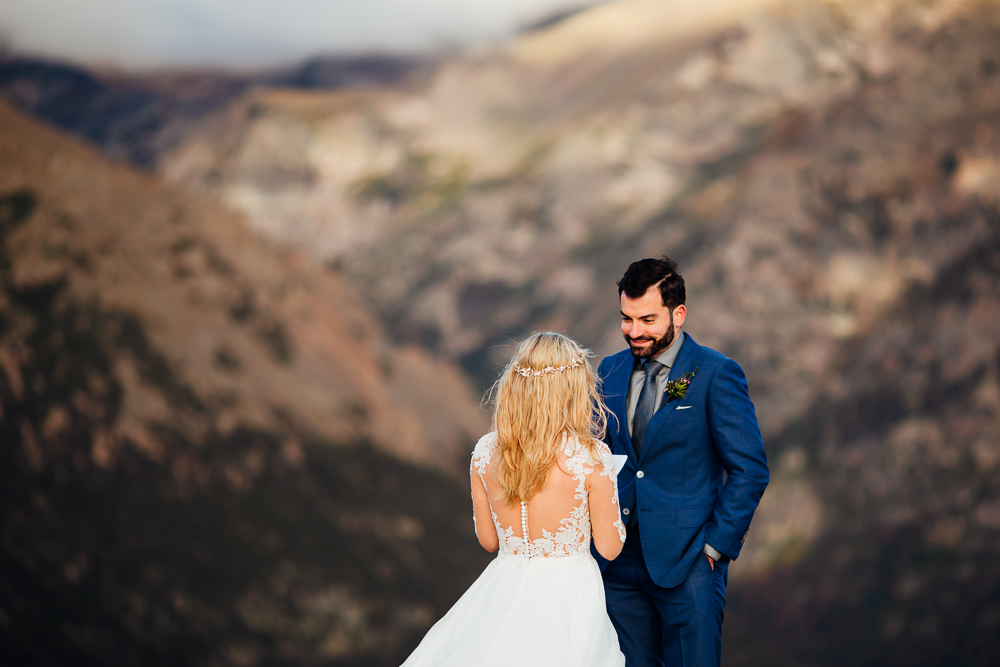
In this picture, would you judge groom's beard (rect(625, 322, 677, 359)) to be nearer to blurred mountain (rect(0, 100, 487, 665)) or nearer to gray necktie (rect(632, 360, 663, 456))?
gray necktie (rect(632, 360, 663, 456))

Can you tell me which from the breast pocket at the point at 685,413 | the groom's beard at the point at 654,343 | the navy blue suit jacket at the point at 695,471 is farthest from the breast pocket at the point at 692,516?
the groom's beard at the point at 654,343

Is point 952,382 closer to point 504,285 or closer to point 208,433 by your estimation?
point 208,433

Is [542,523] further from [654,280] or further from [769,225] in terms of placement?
[769,225]

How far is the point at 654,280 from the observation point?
366cm

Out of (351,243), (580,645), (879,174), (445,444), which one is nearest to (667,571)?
(580,645)

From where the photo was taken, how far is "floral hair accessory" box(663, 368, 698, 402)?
380cm

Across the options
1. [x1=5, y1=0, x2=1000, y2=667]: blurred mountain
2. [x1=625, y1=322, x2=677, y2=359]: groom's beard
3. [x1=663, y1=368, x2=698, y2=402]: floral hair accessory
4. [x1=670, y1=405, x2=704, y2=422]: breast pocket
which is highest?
[x1=5, y1=0, x2=1000, y2=667]: blurred mountain

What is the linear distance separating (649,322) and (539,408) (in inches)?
28.8

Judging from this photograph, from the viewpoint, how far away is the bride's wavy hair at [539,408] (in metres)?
3.44

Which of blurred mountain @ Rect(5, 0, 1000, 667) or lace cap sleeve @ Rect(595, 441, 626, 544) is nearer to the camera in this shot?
lace cap sleeve @ Rect(595, 441, 626, 544)

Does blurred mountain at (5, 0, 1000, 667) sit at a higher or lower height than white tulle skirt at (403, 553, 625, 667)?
higher

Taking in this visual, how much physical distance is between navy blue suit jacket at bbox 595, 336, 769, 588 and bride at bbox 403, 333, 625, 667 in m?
0.26

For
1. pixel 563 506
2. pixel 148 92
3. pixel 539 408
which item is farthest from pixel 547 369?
pixel 148 92

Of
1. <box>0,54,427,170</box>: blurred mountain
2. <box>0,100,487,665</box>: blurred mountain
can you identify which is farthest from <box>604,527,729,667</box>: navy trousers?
<box>0,54,427,170</box>: blurred mountain
